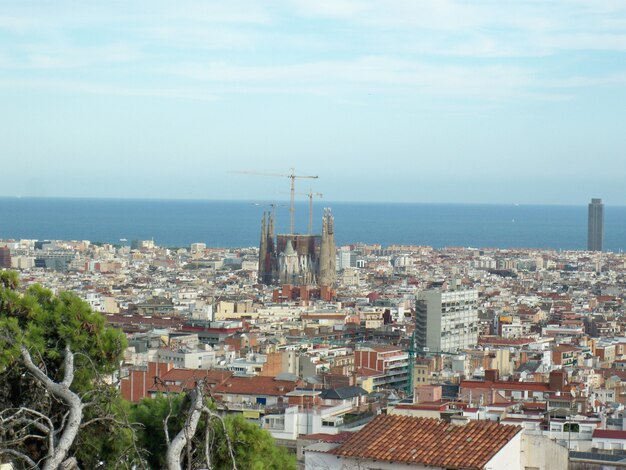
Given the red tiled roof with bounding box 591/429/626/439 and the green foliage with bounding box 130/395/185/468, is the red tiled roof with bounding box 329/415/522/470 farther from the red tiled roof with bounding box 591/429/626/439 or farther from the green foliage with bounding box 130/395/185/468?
the red tiled roof with bounding box 591/429/626/439

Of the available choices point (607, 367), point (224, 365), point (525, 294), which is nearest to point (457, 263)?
point (525, 294)

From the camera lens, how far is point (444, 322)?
56.0 m

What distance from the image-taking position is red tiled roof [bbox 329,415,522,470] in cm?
919

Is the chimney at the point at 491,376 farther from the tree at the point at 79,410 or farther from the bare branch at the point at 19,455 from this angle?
the bare branch at the point at 19,455

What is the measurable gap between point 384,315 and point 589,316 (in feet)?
33.4

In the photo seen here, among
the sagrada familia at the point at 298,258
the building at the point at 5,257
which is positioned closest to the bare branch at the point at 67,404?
the sagrada familia at the point at 298,258

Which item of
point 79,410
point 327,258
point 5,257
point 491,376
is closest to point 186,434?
point 79,410

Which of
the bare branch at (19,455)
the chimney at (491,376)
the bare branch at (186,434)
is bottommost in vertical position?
the chimney at (491,376)

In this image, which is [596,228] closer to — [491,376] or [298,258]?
[298,258]

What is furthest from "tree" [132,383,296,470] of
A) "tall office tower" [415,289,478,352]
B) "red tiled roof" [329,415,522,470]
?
"tall office tower" [415,289,478,352]

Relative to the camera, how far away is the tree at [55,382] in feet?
24.1

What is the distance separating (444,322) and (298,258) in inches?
1409

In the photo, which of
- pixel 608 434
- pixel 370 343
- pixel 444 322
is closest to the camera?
pixel 608 434

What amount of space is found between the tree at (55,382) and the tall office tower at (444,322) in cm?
4476
